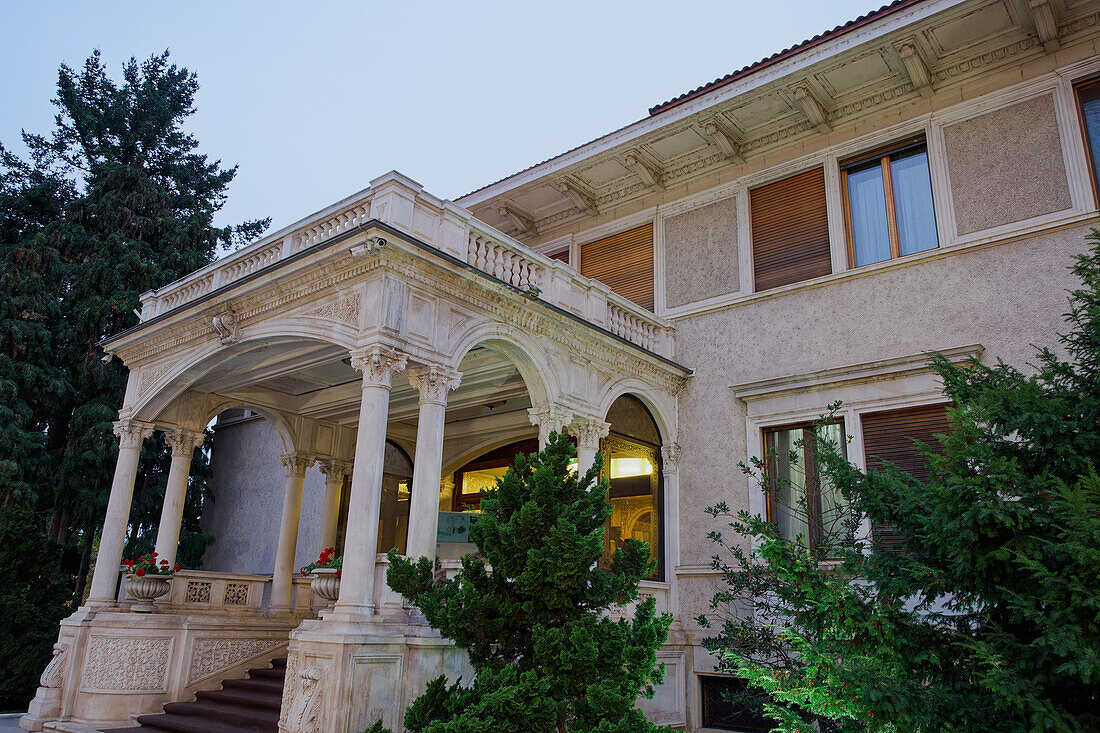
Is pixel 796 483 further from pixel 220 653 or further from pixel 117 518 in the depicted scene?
pixel 117 518

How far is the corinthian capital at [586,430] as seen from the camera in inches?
448

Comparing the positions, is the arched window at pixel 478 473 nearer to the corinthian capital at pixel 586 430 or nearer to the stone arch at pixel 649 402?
the stone arch at pixel 649 402

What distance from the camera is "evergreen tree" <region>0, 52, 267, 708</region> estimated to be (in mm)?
17266

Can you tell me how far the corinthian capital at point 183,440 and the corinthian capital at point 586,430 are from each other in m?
6.60

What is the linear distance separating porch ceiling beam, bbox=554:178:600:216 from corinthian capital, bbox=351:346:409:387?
6975 millimetres

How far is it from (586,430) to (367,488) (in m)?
3.87

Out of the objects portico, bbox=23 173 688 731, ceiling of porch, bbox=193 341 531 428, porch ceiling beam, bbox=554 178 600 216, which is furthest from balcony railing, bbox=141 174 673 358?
porch ceiling beam, bbox=554 178 600 216

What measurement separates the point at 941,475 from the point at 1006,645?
110 cm

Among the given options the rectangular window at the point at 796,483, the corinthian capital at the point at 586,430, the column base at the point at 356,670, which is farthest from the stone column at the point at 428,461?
the rectangular window at the point at 796,483

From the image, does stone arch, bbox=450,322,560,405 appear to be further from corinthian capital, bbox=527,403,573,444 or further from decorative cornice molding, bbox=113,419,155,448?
decorative cornice molding, bbox=113,419,155,448

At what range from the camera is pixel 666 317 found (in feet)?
45.5

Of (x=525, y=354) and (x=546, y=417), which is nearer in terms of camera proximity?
(x=525, y=354)

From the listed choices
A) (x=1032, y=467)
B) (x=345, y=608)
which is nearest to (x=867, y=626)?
(x=1032, y=467)

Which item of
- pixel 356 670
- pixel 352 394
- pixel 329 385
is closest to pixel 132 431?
pixel 329 385
